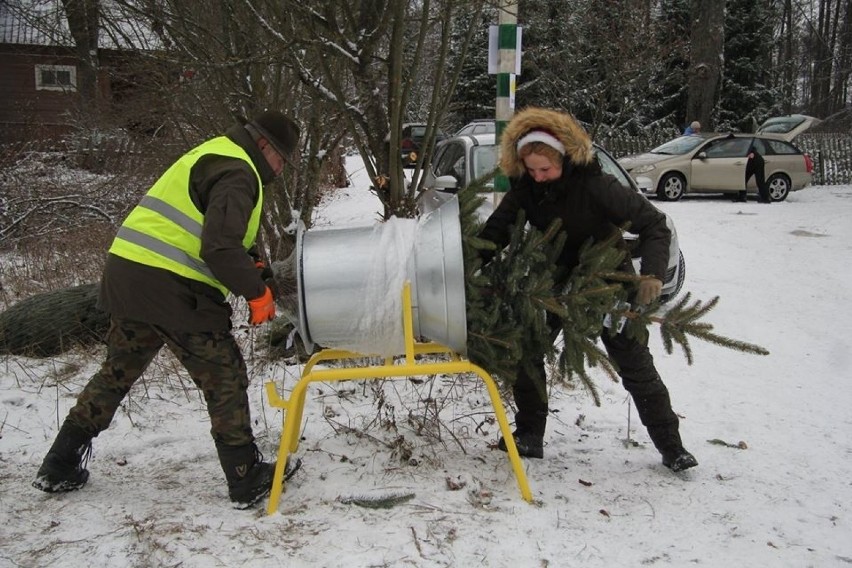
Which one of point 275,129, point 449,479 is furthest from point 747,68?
point 275,129

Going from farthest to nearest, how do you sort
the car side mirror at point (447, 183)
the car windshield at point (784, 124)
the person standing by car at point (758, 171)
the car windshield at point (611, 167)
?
the car windshield at point (784, 124), the person standing by car at point (758, 171), the car windshield at point (611, 167), the car side mirror at point (447, 183)

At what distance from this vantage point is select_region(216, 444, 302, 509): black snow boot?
3016 millimetres

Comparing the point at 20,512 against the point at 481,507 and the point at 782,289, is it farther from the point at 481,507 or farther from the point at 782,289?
the point at 782,289

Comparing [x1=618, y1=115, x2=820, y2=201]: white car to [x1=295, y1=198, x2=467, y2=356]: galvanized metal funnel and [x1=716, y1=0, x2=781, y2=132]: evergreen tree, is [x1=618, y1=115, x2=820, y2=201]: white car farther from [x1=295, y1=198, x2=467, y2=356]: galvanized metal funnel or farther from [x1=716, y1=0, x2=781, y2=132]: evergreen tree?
[x1=295, y1=198, x2=467, y2=356]: galvanized metal funnel

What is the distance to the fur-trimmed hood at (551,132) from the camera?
10.2 ft

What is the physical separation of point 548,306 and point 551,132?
79cm

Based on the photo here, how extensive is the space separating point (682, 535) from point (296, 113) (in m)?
4.68

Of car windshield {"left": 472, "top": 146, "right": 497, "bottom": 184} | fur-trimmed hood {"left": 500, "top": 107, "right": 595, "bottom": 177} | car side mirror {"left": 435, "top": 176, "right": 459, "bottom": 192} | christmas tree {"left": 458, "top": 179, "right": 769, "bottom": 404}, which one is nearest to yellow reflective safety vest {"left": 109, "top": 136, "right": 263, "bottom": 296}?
christmas tree {"left": 458, "top": 179, "right": 769, "bottom": 404}

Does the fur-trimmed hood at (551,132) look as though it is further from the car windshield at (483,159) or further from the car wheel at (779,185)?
the car wheel at (779,185)

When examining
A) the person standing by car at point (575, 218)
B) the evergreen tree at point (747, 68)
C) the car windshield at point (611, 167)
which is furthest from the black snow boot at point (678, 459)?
the evergreen tree at point (747, 68)

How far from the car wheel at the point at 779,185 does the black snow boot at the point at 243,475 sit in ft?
47.9

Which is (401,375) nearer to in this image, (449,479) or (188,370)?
(449,479)

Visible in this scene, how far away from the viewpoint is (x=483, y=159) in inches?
297

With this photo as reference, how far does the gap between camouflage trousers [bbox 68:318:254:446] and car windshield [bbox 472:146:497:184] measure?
4.81 metres
